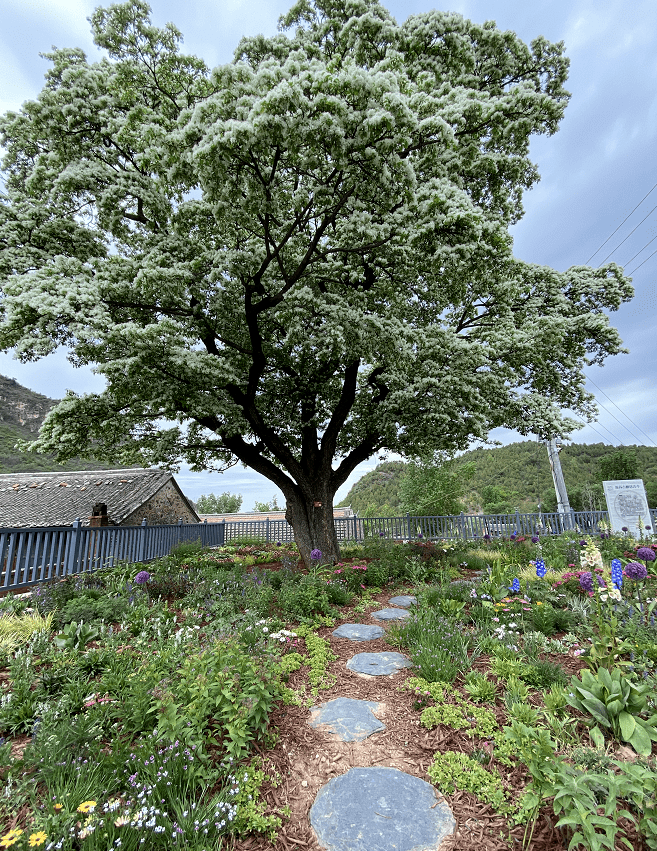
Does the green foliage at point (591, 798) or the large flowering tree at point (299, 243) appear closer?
the green foliage at point (591, 798)

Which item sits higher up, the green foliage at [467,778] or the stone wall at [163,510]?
the stone wall at [163,510]

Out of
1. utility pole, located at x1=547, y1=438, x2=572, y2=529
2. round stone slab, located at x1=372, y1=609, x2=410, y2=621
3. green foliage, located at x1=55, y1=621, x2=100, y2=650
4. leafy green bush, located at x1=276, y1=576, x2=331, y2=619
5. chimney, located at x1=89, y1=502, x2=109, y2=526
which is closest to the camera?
green foliage, located at x1=55, y1=621, x2=100, y2=650

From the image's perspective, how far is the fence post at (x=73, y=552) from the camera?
24.9 feet

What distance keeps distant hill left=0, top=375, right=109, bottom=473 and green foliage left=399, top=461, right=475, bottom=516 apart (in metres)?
27.6

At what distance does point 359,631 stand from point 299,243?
647cm

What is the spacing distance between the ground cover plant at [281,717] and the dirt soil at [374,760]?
0.02 m

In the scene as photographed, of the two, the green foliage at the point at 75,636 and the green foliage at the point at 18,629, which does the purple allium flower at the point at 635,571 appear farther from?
the green foliage at the point at 18,629

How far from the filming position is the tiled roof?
1373 centimetres

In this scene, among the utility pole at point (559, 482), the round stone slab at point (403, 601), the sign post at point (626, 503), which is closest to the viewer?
the round stone slab at point (403, 601)

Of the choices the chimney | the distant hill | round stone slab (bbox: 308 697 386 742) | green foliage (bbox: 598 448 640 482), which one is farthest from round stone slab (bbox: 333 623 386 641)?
the distant hill

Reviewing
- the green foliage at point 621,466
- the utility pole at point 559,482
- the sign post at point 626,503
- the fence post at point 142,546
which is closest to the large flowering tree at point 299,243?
the fence post at point 142,546

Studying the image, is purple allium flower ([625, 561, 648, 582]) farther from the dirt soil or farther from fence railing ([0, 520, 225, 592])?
fence railing ([0, 520, 225, 592])

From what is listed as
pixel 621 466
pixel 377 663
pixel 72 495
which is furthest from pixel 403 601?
pixel 621 466

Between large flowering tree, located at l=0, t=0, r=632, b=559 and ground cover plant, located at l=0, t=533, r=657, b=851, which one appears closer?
ground cover plant, located at l=0, t=533, r=657, b=851
